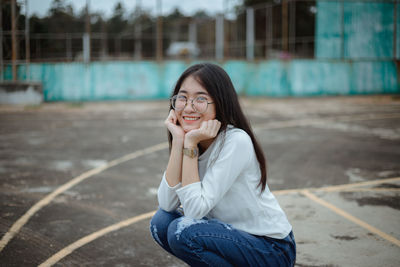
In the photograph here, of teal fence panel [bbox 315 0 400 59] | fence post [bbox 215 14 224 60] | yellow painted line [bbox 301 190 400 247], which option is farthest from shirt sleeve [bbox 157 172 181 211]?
teal fence panel [bbox 315 0 400 59]

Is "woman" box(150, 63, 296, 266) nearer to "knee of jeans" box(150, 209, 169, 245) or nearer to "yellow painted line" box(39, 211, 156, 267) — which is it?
"knee of jeans" box(150, 209, 169, 245)

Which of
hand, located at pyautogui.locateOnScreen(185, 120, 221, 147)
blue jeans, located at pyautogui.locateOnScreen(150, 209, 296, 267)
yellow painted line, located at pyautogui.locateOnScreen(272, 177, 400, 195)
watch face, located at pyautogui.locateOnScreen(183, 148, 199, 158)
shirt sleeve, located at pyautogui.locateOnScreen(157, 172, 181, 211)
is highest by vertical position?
hand, located at pyautogui.locateOnScreen(185, 120, 221, 147)

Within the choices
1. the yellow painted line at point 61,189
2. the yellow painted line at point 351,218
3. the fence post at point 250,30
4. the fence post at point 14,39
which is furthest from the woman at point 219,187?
the fence post at point 250,30

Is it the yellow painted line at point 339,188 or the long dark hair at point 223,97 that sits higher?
the long dark hair at point 223,97

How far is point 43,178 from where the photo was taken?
7.00m

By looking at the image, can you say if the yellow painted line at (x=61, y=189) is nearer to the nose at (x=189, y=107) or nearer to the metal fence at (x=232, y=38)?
the nose at (x=189, y=107)

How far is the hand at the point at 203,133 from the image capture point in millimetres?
2777

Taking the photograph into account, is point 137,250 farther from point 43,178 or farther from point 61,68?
point 61,68

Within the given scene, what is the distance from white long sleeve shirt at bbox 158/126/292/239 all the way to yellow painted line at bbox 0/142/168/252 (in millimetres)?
2505

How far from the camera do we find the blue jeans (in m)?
2.68

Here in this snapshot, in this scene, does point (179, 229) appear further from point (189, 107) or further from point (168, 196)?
point (189, 107)

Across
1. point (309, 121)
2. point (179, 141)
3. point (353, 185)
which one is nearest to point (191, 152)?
point (179, 141)

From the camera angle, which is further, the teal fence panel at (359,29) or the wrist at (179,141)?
the teal fence panel at (359,29)

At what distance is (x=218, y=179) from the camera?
2.67 metres
